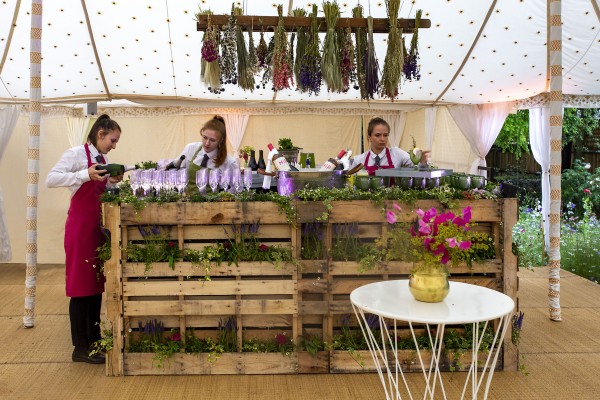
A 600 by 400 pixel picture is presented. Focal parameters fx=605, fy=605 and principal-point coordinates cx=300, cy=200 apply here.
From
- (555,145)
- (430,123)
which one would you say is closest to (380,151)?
(555,145)

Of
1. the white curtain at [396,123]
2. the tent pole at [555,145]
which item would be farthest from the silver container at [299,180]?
the white curtain at [396,123]

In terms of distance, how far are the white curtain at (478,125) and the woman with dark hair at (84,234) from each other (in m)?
5.09

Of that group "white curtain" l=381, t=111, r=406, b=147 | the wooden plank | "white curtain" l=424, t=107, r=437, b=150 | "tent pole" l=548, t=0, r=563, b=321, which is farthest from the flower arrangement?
"white curtain" l=381, t=111, r=406, b=147

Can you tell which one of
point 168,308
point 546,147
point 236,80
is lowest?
point 168,308

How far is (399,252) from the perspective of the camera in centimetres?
308

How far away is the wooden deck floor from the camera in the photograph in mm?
3354

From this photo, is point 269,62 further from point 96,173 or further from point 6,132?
point 6,132

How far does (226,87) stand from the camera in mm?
7055

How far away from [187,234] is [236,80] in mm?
1141

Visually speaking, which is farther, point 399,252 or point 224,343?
point 224,343

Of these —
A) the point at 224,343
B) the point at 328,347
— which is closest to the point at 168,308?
the point at 224,343

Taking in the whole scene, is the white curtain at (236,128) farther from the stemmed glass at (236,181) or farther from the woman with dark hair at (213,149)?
the stemmed glass at (236,181)

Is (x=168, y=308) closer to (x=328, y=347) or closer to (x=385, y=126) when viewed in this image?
(x=328, y=347)

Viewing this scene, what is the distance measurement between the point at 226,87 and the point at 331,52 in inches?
131
